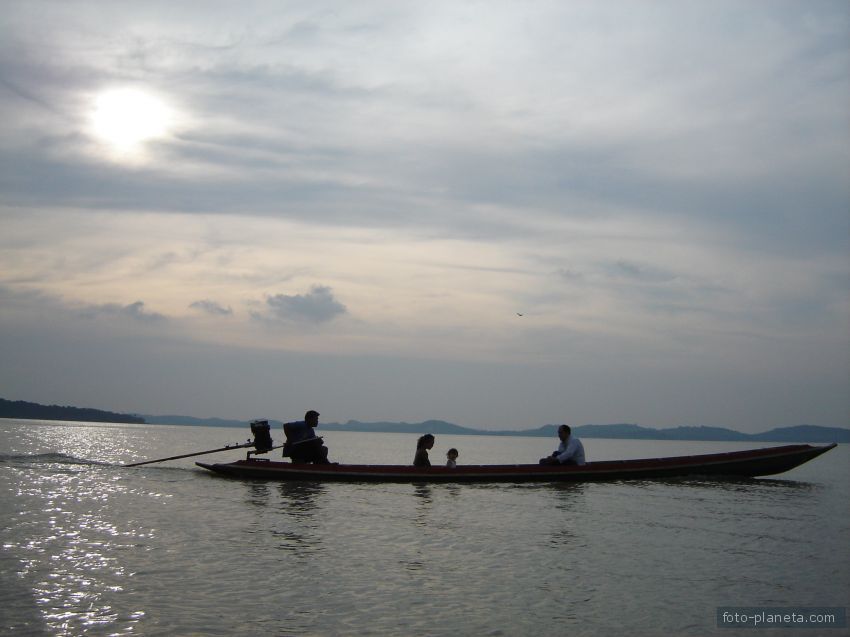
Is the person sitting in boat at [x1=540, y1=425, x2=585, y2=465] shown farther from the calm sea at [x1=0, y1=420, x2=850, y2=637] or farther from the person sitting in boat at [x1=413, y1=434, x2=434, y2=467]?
the person sitting in boat at [x1=413, y1=434, x2=434, y2=467]

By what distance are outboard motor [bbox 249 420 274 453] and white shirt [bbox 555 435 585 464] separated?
10482 millimetres

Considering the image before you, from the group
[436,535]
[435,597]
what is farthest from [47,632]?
[436,535]

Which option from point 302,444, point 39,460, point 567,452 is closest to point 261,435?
point 302,444

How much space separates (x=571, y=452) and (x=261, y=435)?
1119cm

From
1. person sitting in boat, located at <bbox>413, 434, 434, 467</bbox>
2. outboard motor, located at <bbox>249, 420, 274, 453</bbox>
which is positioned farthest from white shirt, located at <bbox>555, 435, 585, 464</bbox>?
outboard motor, located at <bbox>249, 420, 274, 453</bbox>

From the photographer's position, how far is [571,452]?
25906 mm

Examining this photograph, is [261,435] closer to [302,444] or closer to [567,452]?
[302,444]

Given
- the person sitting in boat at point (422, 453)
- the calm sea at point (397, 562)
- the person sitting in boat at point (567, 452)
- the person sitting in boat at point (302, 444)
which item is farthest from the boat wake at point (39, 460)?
the person sitting in boat at point (567, 452)

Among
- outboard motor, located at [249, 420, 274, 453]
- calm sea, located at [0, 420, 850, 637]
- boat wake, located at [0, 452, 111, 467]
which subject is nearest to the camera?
calm sea, located at [0, 420, 850, 637]

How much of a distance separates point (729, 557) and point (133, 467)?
2830 centimetres

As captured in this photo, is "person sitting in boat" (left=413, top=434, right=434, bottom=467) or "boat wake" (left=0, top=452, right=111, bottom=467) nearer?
"person sitting in boat" (left=413, top=434, right=434, bottom=467)

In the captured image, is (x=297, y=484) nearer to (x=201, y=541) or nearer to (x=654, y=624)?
(x=201, y=541)

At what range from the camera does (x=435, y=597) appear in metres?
10.6

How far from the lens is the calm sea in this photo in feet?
31.3
